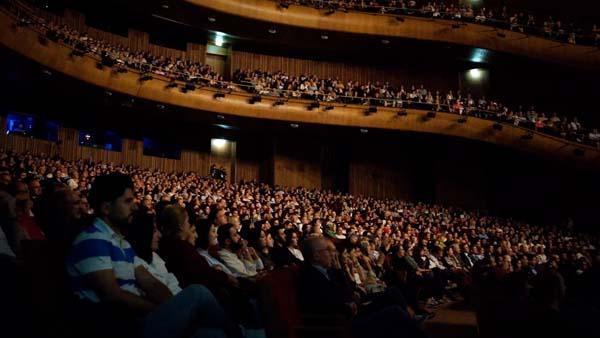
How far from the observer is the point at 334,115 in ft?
44.7

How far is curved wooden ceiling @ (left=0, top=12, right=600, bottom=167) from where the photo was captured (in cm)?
1154

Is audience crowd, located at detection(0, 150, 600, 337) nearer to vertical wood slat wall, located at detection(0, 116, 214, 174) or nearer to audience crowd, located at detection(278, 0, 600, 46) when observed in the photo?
vertical wood slat wall, located at detection(0, 116, 214, 174)

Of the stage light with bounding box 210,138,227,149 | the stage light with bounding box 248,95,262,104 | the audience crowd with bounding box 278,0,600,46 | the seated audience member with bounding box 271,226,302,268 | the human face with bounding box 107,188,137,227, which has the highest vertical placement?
the audience crowd with bounding box 278,0,600,46

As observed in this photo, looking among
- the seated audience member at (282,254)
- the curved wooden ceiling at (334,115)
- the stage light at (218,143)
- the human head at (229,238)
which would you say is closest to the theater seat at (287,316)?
the human head at (229,238)

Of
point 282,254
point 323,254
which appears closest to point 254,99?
point 282,254

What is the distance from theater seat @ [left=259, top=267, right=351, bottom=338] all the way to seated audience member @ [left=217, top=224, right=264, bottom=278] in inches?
33.2

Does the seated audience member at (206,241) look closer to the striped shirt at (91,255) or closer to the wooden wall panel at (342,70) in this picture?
the striped shirt at (91,255)

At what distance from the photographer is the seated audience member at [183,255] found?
277 centimetres

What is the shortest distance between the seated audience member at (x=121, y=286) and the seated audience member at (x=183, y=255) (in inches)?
22.4

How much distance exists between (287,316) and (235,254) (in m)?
1.65

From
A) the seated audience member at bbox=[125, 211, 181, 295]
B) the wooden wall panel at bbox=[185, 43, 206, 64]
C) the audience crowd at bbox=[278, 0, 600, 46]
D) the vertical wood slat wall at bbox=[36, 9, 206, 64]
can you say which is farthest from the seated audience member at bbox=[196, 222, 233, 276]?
the wooden wall panel at bbox=[185, 43, 206, 64]

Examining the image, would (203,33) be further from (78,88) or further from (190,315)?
(190,315)

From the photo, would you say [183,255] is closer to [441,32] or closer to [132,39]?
[132,39]

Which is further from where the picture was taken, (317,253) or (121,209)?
(317,253)
